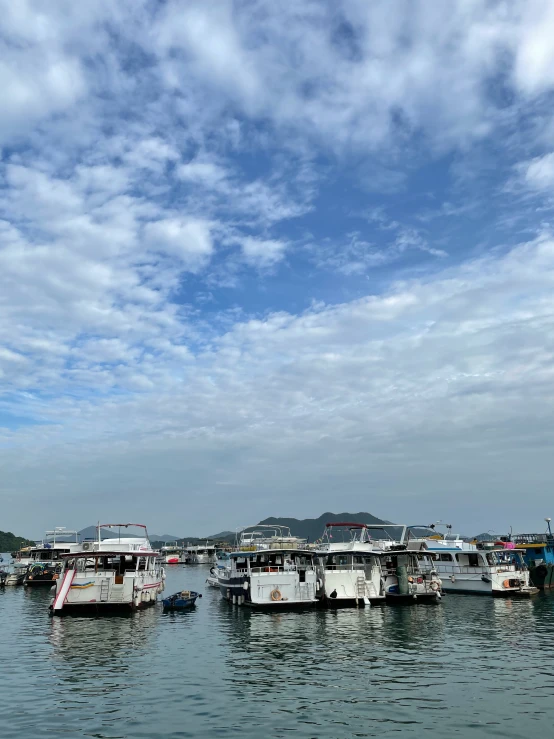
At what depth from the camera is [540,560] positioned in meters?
65.8

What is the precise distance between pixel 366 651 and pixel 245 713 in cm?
1156

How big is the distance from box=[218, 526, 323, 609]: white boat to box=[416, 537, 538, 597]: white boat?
1718cm

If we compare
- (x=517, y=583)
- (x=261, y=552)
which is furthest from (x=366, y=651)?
(x=517, y=583)

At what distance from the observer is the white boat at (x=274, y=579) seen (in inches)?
1743

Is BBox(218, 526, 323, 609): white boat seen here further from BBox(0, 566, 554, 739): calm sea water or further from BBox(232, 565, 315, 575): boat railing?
BBox(0, 566, 554, 739): calm sea water

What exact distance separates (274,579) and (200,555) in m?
119

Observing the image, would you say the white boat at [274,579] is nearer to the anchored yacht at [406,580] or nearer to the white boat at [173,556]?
the anchored yacht at [406,580]

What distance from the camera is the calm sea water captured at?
1822 centimetres

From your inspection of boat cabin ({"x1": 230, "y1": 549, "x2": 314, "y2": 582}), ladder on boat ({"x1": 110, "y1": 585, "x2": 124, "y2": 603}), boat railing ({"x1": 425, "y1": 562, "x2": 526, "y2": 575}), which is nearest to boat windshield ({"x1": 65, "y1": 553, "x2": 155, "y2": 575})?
ladder on boat ({"x1": 110, "y1": 585, "x2": 124, "y2": 603})

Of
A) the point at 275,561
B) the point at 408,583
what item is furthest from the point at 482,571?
the point at 275,561

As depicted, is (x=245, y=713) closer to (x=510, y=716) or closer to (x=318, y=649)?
(x=510, y=716)

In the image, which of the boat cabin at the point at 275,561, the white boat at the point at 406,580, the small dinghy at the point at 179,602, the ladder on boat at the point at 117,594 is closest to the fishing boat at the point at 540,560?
the white boat at the point at 406,580

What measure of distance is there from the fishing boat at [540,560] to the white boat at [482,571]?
4.89ft

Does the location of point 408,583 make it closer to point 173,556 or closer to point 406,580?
point 406,580
